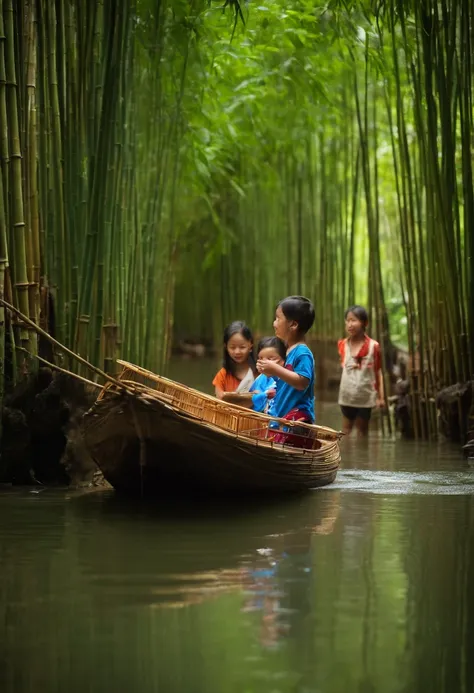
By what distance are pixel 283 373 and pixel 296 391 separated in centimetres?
34

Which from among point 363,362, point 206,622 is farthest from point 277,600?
point 363,362

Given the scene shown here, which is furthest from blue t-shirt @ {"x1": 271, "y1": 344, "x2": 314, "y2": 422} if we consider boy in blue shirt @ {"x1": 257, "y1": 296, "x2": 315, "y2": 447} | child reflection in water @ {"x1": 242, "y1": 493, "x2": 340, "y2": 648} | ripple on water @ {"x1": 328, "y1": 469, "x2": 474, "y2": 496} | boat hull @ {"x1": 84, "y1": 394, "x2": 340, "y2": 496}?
child reflection in water @ {"x1": 242, "y1": 493, "x2": 340, "y2": 648}

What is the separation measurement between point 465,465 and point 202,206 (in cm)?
849

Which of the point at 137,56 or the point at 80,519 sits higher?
the point at 137,56

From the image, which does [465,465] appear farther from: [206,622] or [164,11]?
→ [206,622]

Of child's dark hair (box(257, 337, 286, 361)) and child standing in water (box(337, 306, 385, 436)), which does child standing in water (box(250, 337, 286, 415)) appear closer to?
child's dark hair (box(257, 337, 286, 361))

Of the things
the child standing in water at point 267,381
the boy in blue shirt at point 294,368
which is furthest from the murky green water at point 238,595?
the child standing in water at point 267,381

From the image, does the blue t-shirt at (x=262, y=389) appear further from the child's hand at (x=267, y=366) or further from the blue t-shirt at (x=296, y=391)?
the child's hand at (x=267, y=366)

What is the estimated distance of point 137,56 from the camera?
6.96m

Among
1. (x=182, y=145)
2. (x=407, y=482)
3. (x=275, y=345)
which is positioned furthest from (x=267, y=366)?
(x=182, y=145)

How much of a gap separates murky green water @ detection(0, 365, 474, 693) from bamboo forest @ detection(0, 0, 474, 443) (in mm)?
1138

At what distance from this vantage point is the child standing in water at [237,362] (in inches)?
243

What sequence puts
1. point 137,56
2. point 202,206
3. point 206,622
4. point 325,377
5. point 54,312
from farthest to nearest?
point 202,206
point 325,377
point 137,56
point 54,312
point 206,622

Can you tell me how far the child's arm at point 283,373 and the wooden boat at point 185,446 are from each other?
19 centimetres
